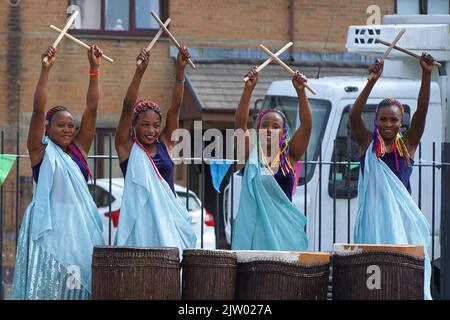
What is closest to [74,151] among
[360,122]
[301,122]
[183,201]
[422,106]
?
[301,122]

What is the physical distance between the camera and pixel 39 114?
7.29m

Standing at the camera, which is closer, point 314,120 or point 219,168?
point 219,168

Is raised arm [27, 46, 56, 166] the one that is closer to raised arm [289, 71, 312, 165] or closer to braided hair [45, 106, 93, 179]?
braided hair [45, 106, 93, 179]

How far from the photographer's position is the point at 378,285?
6621 mm

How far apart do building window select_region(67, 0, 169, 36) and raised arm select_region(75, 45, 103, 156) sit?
10.9 meters

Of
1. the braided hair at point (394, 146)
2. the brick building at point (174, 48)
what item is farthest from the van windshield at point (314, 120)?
the brick building at point (174, 48)

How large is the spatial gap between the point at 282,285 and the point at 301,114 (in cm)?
156

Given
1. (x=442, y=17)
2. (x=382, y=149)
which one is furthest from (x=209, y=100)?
(x=382, y=149)

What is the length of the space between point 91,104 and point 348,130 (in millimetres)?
3747

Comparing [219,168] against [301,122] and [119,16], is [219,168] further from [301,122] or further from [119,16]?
[119,16]

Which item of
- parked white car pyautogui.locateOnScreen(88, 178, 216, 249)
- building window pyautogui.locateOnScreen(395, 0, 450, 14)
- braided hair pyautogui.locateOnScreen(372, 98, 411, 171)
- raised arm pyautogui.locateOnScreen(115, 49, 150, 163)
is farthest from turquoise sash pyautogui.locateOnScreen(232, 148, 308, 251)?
building window pyautogui.locateOnScreen(395, 0, 450, 14)
